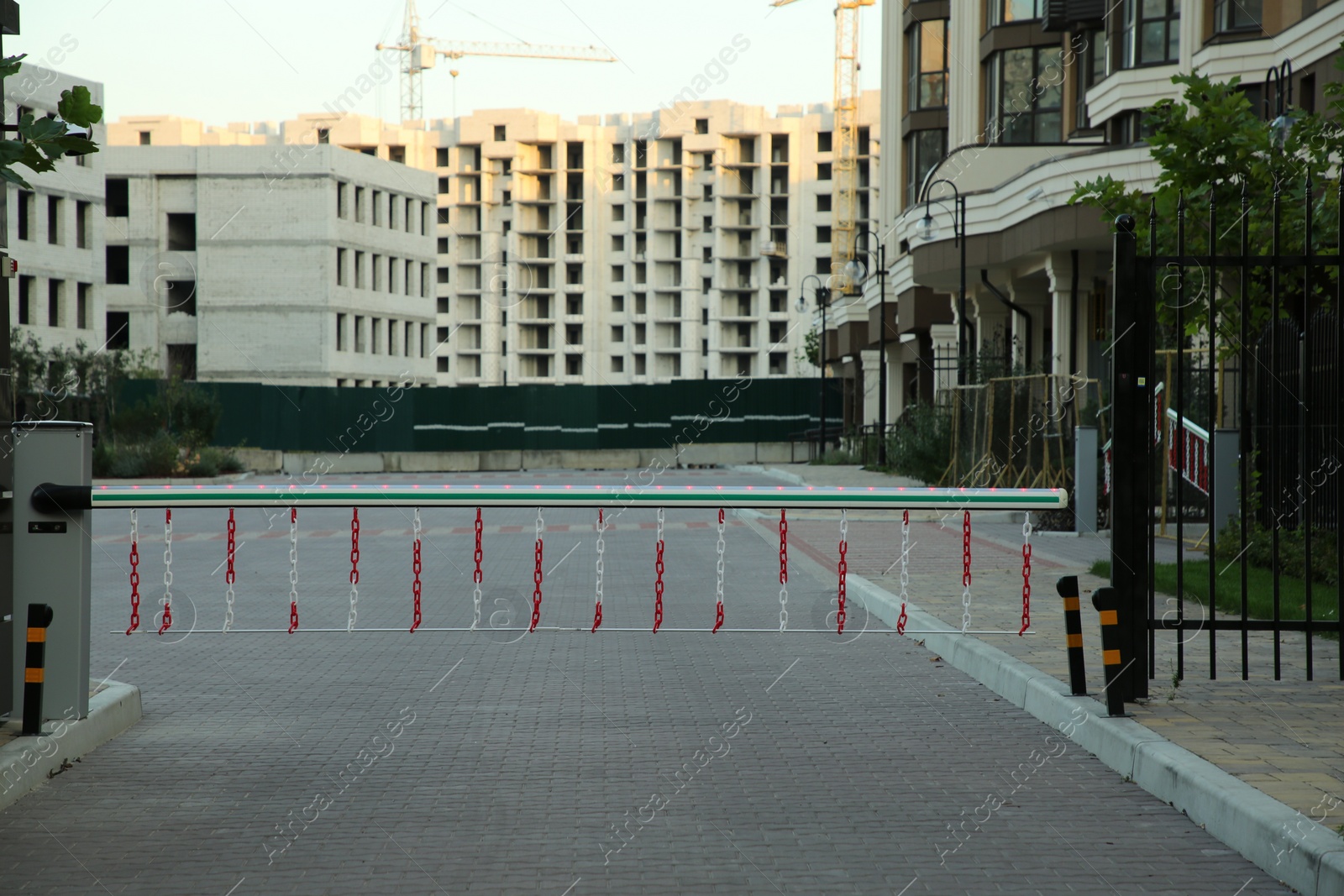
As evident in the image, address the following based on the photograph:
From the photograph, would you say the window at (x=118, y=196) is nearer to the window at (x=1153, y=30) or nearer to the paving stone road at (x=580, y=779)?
the window at (x=1153, y=30)

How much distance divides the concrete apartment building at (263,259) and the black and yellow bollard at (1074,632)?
7158 centimetres

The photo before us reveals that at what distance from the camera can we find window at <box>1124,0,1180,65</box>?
97.0ft

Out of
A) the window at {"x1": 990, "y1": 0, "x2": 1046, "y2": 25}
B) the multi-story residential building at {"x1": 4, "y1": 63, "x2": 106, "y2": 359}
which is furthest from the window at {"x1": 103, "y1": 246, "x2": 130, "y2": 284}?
the window at {"x1": 990, "y1": 0, "x2": 1046, "y2": 25}

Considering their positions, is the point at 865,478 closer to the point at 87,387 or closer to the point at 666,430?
the point at 87,387

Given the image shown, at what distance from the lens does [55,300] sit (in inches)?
2440

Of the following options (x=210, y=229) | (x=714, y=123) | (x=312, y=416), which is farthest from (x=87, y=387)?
(x=714, y=123)

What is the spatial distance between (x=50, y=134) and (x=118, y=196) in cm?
8400

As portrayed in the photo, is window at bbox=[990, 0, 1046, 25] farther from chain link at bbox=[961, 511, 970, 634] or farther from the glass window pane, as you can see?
chain link at bbox=[961, 511, 970, 634]

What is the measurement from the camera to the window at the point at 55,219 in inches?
2394

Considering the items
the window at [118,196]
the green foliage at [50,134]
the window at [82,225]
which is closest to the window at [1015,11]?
the green foliage at [50,134]

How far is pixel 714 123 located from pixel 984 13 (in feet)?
298

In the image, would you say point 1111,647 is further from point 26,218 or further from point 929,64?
point 26,218

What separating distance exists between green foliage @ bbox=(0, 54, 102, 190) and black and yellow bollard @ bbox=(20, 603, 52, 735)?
272 cm

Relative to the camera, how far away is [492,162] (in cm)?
13850
